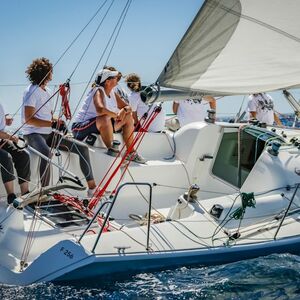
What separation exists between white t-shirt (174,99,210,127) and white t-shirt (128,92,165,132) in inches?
26.1

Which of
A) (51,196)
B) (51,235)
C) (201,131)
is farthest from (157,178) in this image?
(51,235)

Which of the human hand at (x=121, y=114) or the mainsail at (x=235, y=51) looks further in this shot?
the human hand at (x=121, y=114)

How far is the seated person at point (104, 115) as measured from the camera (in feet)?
20.4

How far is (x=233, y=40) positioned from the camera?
545 cm

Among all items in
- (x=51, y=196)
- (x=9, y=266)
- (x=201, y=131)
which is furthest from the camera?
(x=201, y=131)

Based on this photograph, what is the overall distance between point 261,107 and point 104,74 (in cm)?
335

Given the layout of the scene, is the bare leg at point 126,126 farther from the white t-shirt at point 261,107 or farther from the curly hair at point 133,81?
the white t-shirt at point 261,107

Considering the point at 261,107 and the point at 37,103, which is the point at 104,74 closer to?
the point at 37,103

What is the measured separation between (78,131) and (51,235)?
1881mm

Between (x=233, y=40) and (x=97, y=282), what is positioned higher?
(x=233, y=40)

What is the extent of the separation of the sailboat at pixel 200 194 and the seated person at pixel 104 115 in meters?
0.22

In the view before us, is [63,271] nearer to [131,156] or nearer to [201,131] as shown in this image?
[131,156]

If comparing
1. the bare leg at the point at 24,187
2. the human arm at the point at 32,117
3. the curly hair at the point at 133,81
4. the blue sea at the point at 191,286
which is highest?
the curly hair at the point at 133,81

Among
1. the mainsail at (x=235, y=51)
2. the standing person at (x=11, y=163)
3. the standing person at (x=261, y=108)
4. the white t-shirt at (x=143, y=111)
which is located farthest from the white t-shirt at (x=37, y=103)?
the standing person at (x=261, y=108)
